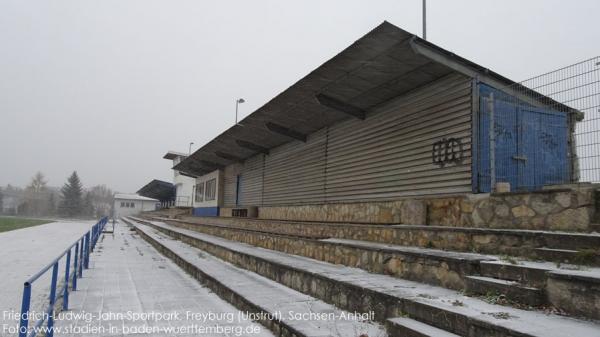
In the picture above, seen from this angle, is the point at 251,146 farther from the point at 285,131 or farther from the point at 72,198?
the point at 72,198

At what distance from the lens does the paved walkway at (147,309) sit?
4.66m

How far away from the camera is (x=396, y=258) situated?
5.39 metres

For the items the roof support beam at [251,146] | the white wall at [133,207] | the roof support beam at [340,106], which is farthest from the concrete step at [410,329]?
the white wall at [133,207]

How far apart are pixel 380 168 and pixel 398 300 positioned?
610 cm

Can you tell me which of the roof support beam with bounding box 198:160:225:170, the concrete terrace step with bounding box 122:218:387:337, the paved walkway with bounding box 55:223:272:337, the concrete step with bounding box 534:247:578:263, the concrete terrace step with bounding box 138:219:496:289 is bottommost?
the paved walkway with bounding box 55:223:272:337

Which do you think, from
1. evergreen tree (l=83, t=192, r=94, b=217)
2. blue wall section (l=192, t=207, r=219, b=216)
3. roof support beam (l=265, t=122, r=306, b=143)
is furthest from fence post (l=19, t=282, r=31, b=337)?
evergreen tree (l=83, t=192, r=94, b=217)

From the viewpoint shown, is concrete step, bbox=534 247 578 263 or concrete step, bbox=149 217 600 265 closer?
concrete step, bbox=534 247 578 263

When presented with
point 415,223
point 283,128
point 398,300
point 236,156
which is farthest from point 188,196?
point 398,300

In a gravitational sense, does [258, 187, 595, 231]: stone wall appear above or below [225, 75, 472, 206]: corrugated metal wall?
below

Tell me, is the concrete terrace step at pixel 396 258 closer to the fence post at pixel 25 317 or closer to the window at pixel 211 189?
the fence post at pixel 25 317

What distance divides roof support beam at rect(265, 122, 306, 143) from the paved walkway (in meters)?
6.72

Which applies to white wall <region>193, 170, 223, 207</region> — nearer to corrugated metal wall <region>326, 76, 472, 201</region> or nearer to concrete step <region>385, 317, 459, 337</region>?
corrugated metal wall <region>326, 76, 472, 201</region>

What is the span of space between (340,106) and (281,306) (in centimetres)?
663

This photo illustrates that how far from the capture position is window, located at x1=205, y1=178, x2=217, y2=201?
25928 mm
